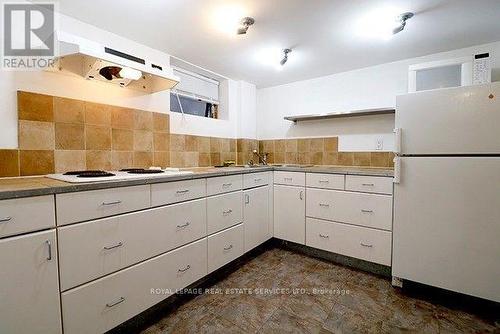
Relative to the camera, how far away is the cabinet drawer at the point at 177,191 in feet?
4.77

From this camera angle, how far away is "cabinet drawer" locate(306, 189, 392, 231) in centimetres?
193

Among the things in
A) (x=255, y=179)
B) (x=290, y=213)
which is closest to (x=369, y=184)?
(x=290, y=213)

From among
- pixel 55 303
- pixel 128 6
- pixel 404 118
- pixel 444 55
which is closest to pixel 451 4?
pixel 404 118

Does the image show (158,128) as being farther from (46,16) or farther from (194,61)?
(46,16)

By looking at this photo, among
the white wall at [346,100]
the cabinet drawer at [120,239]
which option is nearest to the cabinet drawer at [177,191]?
the cabinet drawer at [120,239]

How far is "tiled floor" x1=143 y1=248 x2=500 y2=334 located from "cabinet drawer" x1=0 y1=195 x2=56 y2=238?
0.89 meters

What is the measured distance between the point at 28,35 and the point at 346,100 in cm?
280

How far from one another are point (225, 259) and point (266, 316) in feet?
1.93

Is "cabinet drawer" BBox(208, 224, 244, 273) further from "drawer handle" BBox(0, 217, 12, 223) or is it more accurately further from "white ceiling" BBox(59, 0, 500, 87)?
"white ceiling" BBox(59, 0, 500, 87)

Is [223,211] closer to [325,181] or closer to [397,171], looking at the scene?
[325,181]

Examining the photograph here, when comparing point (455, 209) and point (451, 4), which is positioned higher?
point (451, 4)

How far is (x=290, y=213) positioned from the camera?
2.47m

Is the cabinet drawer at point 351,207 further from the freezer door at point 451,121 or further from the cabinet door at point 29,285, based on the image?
the cabinet door at point 29,285

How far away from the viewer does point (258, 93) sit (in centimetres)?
334
